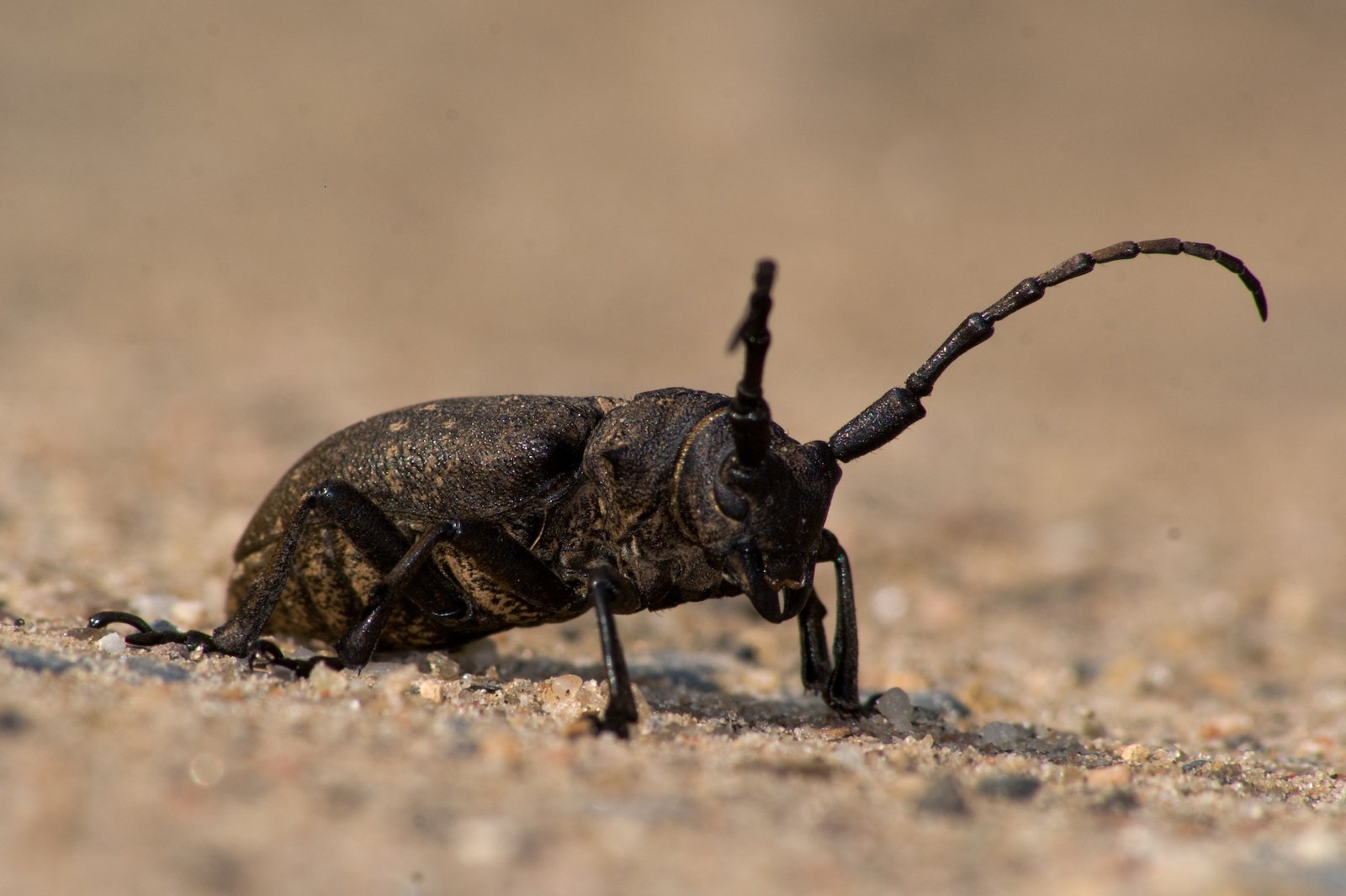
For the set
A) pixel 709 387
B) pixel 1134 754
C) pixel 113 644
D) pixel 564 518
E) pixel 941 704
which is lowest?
pixel 1134 754

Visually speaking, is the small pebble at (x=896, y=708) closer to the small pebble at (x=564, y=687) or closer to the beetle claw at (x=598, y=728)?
the small pebble at (x=564, y=687)

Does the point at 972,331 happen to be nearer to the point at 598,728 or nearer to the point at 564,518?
the point at 564,518

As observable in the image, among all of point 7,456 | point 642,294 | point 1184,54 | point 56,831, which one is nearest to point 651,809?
point 56,831

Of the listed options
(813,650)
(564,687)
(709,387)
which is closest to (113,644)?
(564,687)

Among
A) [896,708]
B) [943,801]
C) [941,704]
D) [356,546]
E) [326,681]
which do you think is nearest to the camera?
[943,801]

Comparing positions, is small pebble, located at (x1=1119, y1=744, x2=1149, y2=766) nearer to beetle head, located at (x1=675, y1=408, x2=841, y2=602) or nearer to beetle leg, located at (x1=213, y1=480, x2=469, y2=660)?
beetle head, located at (x1=675, y1=408, x2=841, y2=602)

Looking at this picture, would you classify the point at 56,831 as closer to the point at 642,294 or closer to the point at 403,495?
the point at 403,495

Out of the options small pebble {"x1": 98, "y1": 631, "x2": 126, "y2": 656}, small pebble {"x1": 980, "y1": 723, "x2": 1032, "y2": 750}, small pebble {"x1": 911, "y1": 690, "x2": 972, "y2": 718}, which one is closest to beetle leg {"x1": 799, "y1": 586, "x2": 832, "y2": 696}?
small pebble {"x1": 911, "y1": 690, "x2": 972, "y2": 718}
